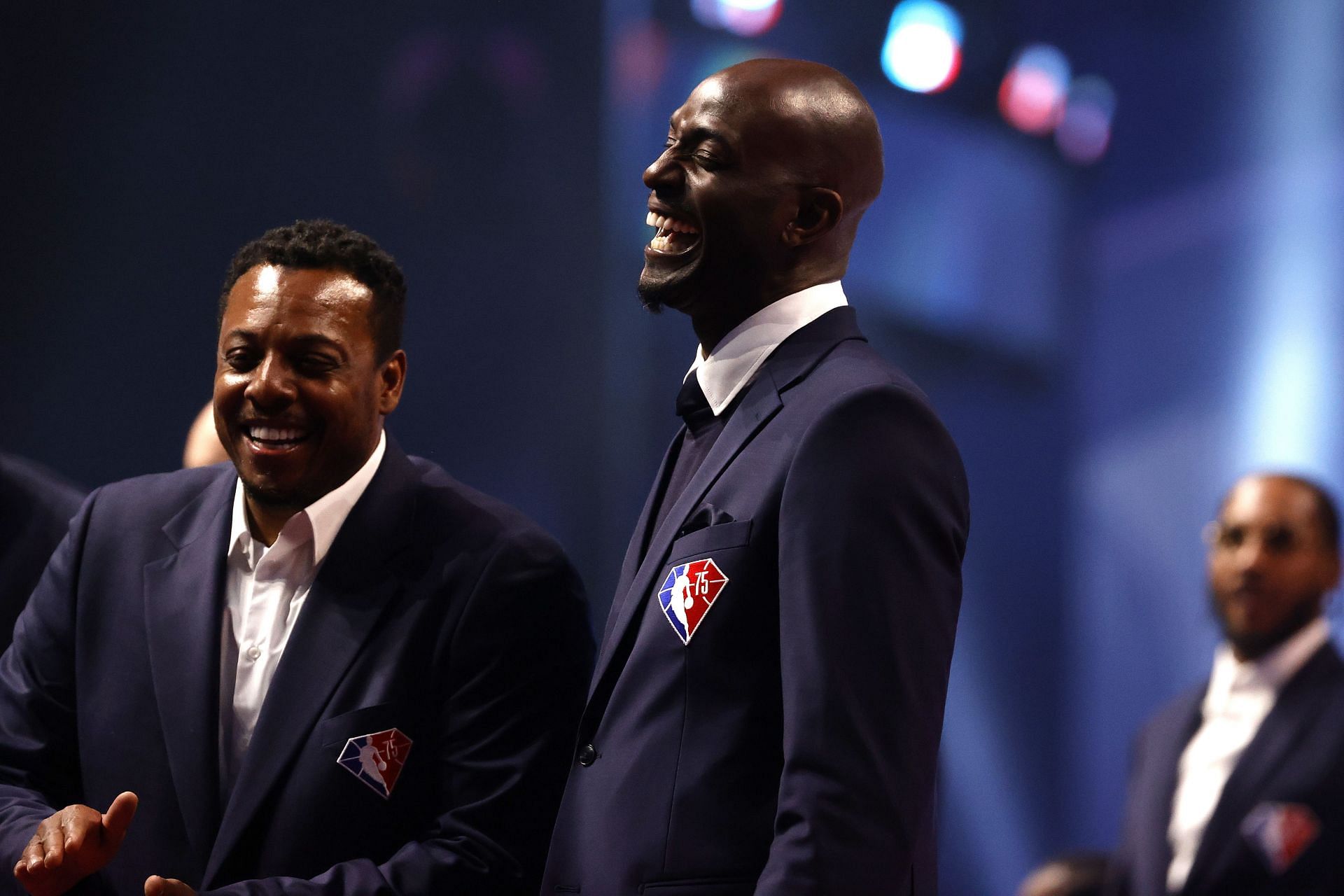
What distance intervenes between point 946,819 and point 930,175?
6.93 ft

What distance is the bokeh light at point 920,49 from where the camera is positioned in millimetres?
4848

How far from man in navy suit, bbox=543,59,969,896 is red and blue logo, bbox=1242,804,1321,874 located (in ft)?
6.77

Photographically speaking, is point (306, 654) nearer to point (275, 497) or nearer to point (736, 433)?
point (275, 497)

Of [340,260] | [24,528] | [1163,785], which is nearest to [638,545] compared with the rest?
[340,260]

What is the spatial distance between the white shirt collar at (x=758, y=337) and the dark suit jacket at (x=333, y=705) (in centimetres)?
43

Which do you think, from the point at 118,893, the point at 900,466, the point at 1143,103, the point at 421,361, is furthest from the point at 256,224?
the point at 900,466

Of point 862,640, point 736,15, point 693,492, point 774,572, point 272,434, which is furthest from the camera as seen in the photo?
point 736,15

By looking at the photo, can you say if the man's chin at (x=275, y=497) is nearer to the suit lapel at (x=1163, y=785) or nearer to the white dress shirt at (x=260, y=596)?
the white dress shirt at (x=260, y=596)

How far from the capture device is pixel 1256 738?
11.6 ft

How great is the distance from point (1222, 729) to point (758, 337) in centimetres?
240

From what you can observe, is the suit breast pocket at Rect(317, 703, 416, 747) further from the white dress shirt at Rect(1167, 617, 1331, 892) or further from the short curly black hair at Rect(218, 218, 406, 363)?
the white dress shirt at Rect(1167, 617, 1331, 892)

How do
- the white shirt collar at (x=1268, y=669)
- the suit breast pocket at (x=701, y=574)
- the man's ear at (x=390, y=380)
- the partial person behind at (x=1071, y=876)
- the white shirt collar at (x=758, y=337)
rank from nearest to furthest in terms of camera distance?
the suit breast pocket at (x=701, y=574), the white shirt collar at (x=758, y=337), the man's ear at (x=390, y=380), the white shirt collar at (x=1268, y=669), the partial person behind at (x=1071, y=876)

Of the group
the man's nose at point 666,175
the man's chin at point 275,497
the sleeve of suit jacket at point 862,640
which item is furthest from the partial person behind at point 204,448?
the sleeve of suit jacket at point 862,640

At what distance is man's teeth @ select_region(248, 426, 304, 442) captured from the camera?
2125mm
